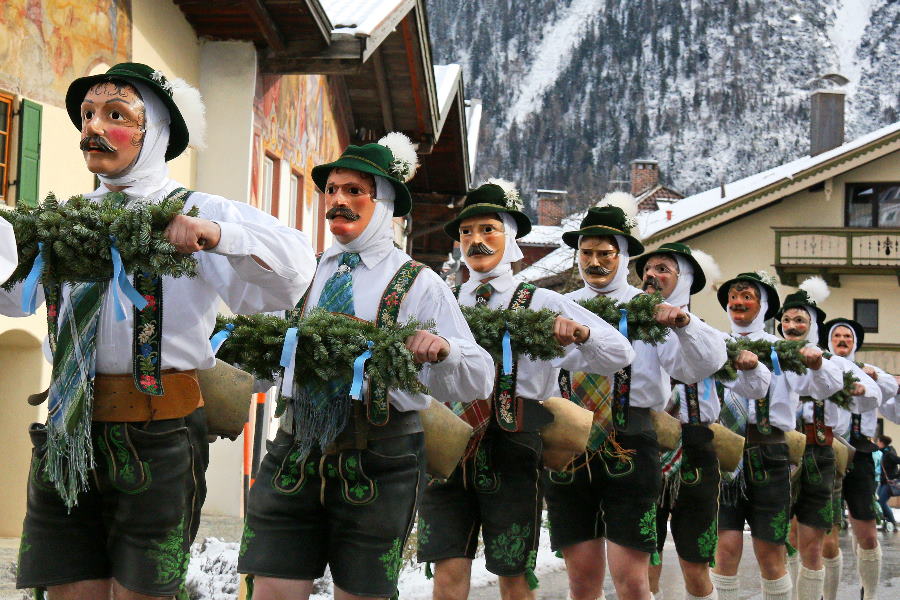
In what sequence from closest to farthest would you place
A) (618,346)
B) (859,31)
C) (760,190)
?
(618,346)
(760,190)
(859,31)

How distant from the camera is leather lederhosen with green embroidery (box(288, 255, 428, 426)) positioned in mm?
4898

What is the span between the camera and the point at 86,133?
14.9 feet

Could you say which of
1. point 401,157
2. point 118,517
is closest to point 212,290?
point 118,517

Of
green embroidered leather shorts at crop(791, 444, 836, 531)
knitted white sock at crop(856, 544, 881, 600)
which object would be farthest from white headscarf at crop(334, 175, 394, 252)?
knitted white sock at crop(856, 544, 881, 600)

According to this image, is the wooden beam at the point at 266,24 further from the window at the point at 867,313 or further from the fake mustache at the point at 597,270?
the window at the point at 867,313

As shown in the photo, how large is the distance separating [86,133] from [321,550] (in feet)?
5.69

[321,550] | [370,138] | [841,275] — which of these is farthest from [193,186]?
[841,275]

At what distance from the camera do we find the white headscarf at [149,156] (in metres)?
4.55

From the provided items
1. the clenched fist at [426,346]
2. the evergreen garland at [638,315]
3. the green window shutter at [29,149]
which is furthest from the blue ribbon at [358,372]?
the green window shutter at [29,149]

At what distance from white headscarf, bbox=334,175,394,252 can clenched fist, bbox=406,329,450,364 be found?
0.74m

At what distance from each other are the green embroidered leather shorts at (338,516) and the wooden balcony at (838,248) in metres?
32.7

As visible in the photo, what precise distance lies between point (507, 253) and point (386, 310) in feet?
6.29

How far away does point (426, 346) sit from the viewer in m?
4.58

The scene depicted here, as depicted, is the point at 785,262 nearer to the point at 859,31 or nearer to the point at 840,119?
the point at 840,119
